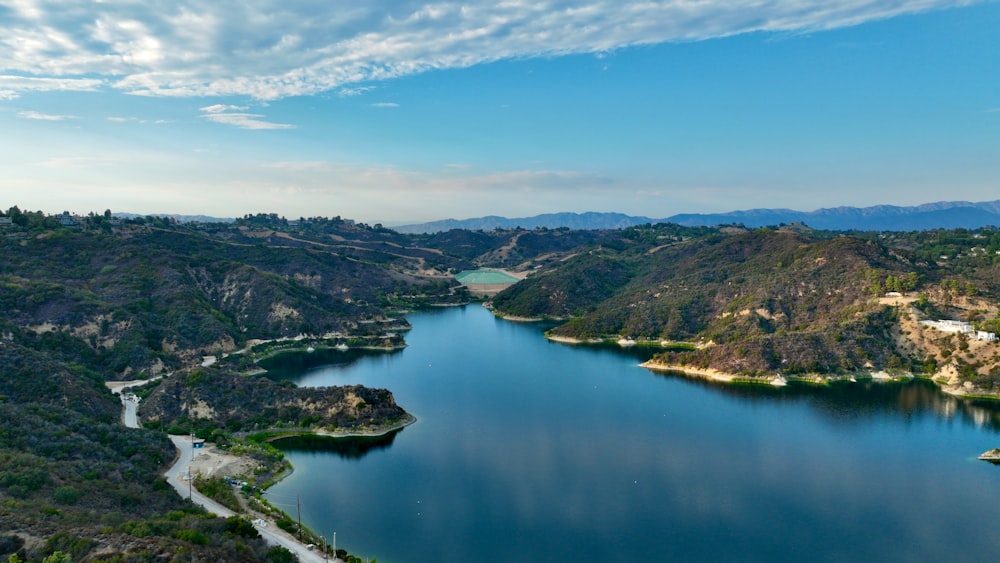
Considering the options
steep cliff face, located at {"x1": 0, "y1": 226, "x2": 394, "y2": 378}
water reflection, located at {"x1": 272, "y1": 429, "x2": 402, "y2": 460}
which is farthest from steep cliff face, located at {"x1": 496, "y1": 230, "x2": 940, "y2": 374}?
steep cliff face, located at {"x1": 0, "y1": 226, "x2": 394, "y2": 378}

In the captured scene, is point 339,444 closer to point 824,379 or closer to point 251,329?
point 251,329

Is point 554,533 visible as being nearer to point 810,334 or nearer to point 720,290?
point 810,334

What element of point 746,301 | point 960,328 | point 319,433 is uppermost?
point 746,301

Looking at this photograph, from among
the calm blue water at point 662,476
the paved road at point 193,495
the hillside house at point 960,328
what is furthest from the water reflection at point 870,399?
the paved road at point 193,495

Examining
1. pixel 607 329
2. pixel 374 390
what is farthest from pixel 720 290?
pixel 374 390

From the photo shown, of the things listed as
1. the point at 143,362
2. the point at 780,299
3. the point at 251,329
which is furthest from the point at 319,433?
the point at 780,299

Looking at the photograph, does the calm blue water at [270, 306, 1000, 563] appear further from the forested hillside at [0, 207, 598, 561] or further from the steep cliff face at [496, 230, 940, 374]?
the forested hillside at [0, 207, 598, 561]

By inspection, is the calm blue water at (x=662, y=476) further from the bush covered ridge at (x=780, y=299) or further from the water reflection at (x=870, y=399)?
the bush covered ridge at (x=780, y=299)

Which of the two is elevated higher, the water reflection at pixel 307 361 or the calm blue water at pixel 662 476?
the calm blue water at pixel 662 476
